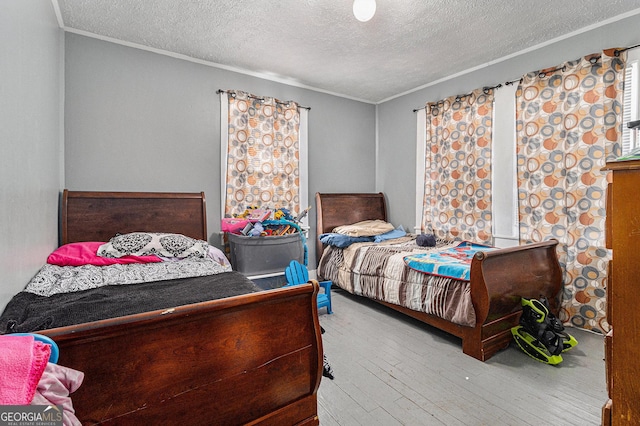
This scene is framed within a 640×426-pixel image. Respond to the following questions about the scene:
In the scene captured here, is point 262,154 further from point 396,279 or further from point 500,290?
point 500,290

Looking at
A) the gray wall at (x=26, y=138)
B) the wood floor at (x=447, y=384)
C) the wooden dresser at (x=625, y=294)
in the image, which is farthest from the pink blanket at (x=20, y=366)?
the wooden dresser at (x=625, y=294)

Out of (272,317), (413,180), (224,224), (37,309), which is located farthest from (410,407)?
(413,180)

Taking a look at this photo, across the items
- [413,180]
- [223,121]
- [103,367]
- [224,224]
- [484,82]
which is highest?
[484,82]

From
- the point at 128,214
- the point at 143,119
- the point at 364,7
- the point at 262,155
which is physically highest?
the point at 364,7

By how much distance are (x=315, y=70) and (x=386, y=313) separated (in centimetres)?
273

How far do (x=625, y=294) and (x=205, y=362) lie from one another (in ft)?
4.63

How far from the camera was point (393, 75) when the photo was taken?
3688 mm

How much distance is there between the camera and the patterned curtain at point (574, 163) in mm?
2527

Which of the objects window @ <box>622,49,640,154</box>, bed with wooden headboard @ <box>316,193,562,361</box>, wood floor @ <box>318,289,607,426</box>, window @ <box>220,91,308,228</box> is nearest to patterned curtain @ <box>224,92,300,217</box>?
window @ <box>220,91,308,228</box>

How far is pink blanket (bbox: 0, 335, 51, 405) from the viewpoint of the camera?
1.96 ft

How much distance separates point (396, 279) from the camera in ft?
9.56

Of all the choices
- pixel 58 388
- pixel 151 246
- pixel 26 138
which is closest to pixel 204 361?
pixel 58 388

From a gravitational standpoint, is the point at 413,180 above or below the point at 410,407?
above

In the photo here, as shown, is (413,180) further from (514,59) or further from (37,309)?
(37,309)
